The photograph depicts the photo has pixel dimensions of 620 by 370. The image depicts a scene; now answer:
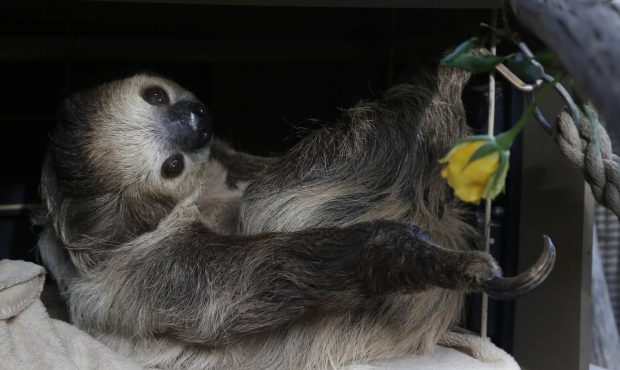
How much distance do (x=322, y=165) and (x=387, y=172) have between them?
0.20 m

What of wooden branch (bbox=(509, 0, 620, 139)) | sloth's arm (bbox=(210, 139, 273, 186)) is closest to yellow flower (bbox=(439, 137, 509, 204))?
wooden branch (bbox=(509, 0, 620, 139))

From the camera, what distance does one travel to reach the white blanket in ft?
6.55

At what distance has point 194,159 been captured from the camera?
255cm

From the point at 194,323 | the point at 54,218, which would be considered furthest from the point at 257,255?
the point at 54,218

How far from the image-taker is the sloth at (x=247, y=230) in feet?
6.69

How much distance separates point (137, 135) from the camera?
2.45m

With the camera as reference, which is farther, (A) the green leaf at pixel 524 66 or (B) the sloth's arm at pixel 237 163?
(B) the sloth's arm at pixel 237 163

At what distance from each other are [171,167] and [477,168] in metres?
1.69

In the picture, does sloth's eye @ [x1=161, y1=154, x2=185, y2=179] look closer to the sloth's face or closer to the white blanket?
the sloth's face

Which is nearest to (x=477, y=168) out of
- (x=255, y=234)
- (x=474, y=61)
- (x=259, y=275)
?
(x=474, y=61)

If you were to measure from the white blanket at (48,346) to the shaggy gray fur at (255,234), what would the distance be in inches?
3.6

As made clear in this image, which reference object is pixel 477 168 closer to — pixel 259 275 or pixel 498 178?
pixel 498 178

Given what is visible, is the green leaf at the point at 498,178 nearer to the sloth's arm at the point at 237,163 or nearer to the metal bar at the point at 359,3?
the metal bar at the point at 359,3

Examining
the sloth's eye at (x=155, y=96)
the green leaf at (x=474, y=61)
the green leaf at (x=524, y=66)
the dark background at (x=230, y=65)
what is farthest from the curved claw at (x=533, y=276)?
the sloth's eye at (x=155, y=96)
